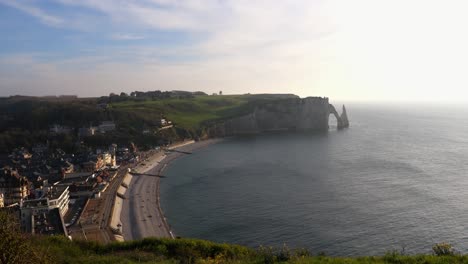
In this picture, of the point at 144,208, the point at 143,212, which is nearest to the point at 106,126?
the point at 144,208

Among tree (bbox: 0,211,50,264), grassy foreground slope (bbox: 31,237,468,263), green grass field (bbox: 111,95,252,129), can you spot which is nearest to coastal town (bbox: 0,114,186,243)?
grassy foreground slope (bbox: 31,237,468,263)

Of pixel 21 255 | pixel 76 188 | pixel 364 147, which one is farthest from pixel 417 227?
pixel 364 147

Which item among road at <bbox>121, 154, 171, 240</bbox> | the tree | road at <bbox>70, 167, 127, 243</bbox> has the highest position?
the tree

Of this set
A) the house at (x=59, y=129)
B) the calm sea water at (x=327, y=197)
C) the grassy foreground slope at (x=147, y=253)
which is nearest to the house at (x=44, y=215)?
the calm sea water at (x=327, y=197)

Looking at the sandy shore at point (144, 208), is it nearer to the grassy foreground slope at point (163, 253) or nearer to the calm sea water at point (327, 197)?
the calm sea water at point (327, 197)

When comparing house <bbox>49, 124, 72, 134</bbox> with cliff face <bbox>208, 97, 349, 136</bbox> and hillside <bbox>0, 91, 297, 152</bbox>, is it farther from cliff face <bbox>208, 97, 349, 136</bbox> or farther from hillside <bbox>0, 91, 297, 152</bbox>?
cliff face <bbox>208, 97, 349, 136</bbox>
